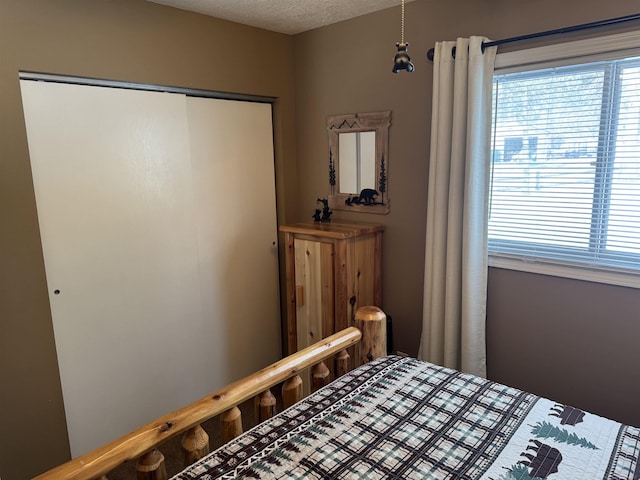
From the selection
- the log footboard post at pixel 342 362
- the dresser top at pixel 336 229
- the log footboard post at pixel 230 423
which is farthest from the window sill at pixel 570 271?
the log footboard post at pixel 230 423

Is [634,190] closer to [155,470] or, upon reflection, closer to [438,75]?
[438,75]

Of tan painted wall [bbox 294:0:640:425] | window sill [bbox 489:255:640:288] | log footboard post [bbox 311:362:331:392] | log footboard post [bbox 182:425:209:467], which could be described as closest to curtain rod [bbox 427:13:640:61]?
tan painted wall [bbox 294:0:640:425]

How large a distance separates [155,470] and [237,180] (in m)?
1.93

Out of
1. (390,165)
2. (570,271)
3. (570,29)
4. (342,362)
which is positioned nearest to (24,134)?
(342,362)

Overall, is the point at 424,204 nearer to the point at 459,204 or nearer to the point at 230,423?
the point at 459,204

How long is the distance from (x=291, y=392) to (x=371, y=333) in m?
0.45

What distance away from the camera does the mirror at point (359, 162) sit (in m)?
2.62

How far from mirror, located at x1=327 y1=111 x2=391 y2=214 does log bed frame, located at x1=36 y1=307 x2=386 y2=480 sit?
100cm

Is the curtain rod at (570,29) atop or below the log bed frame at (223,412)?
atop

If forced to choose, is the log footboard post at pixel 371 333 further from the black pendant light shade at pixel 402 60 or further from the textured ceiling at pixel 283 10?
the textured ceiling at pixel 283 10

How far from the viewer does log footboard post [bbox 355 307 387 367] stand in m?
1.87

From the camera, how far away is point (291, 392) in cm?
162

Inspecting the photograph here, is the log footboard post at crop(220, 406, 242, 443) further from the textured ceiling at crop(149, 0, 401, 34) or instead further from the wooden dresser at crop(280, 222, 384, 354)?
the textured ceiling at crop(149, 0, 401, 34)

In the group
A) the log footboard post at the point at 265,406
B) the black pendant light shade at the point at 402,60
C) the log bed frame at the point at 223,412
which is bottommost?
the log footboard post at the point at 265,406
